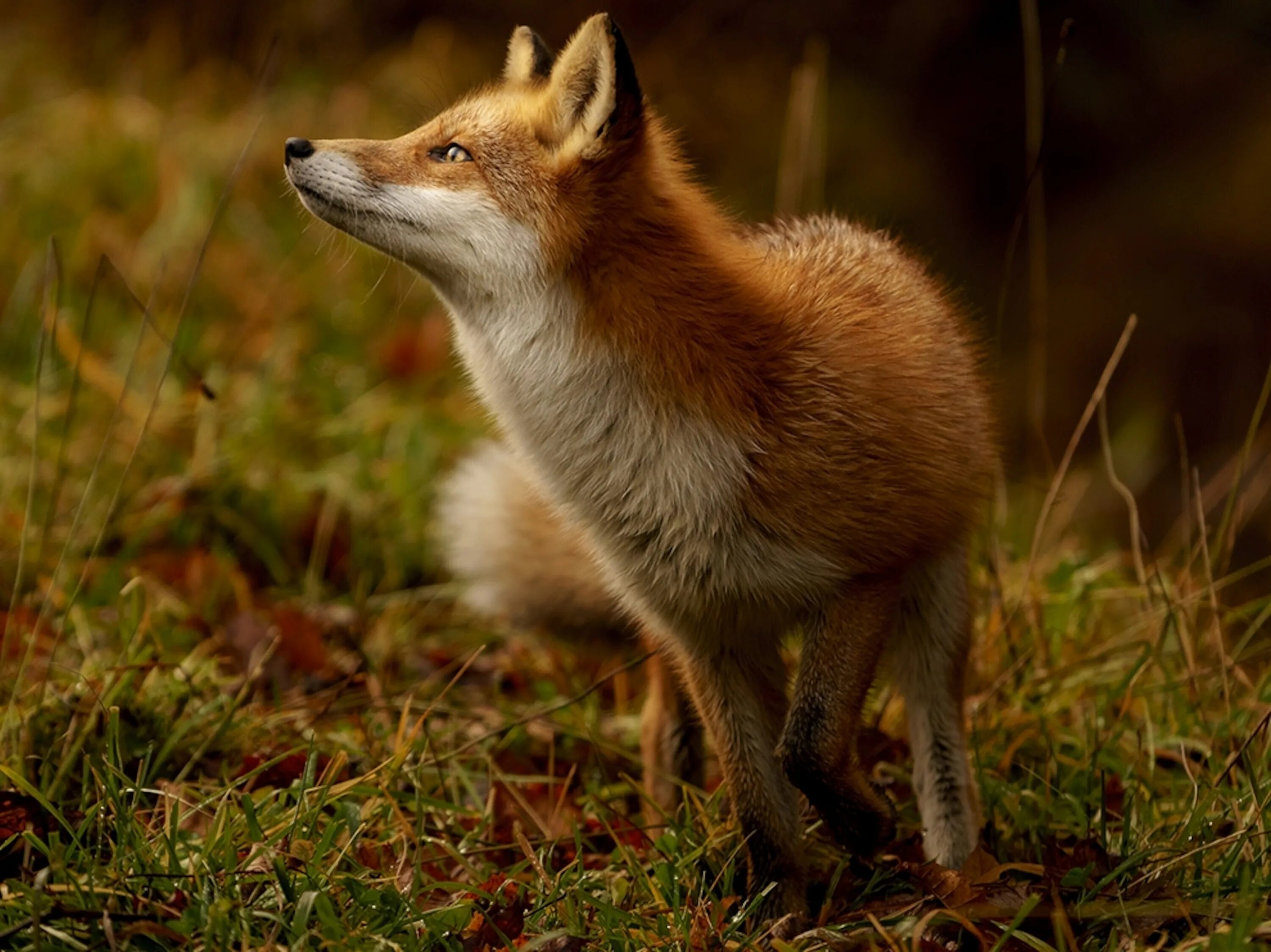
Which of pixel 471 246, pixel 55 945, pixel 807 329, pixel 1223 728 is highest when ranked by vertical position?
pixel 471 246

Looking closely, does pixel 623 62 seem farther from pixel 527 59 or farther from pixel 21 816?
pixel 21 816

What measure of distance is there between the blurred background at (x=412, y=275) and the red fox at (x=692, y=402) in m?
0.90

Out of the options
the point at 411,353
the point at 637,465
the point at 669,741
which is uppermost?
the point at 637,465

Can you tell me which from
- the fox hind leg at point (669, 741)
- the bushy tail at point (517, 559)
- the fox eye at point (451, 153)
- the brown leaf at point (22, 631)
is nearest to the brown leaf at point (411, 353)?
the bushy tail at point (517, 559)

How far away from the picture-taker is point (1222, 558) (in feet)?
14.6

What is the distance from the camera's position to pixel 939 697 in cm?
372

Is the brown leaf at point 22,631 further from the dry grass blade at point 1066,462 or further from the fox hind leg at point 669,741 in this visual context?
the dry grass blade at point 1066,462

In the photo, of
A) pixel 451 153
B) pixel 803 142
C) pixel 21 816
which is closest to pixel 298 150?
pixel 451 153

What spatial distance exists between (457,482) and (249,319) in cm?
256

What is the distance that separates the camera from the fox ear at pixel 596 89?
A: 3150 mm

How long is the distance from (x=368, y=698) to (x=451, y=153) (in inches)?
67.5

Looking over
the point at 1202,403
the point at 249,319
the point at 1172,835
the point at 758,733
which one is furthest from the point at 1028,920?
the point at 1202,403

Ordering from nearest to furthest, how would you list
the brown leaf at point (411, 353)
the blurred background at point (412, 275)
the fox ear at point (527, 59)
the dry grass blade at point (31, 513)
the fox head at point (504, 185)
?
1. the fox head at point (504, 185)
2. the dry grass blade at point (31, 513)
3. the fox ear at point (527, 59)
4. the blurred background at point (412, 275)
5. the brown leaf at point (411, 353)

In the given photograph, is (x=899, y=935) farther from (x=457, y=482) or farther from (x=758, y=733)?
(x=457, y=482)
